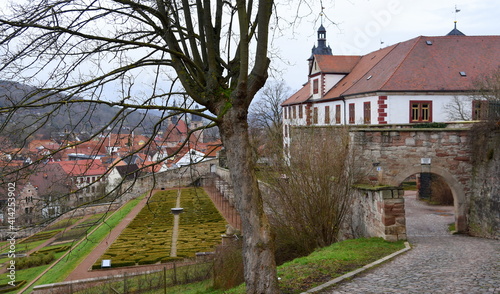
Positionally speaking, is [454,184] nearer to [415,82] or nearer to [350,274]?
[350,274]

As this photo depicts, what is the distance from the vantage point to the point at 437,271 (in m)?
7.57

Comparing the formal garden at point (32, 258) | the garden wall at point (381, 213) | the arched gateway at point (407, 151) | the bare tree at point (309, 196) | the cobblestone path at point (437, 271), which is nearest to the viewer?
the cobblestone path at point (437, 271)

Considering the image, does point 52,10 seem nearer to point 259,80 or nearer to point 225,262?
point 259,80

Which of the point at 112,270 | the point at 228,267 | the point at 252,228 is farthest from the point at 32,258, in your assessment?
the point at 252,228

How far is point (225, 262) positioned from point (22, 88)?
721cm

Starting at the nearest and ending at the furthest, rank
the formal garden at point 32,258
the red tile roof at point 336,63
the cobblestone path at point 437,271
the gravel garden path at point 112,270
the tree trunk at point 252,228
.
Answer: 1. the tree trunk at point 252,228
2. the cobblestone path at point 437,271
3. the gravel garden path at point 112,270
4. the formal garden at point 32,258
5. the red tile roof at point 336,63

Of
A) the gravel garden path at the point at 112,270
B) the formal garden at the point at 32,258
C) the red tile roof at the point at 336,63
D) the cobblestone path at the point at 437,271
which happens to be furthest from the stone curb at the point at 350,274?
the red tile roof at the point at 336,63

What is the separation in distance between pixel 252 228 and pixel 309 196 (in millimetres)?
6087

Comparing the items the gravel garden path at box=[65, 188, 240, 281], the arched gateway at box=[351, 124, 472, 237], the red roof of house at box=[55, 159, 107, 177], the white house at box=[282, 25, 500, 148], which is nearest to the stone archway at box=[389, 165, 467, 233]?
the arched gateway at box=[351, 124, 472, 237]

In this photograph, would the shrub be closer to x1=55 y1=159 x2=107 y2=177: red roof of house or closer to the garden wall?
the garden wall

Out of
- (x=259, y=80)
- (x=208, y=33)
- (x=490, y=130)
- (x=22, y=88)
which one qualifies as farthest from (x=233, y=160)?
(x=490, y=130)

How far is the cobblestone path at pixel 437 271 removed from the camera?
21.1 ft

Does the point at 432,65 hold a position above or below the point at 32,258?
above

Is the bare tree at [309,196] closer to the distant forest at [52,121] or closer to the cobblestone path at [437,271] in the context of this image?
the cobblestone path at [437,271]
